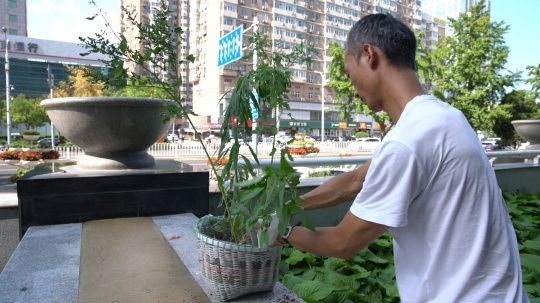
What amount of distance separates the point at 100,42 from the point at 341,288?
6.60 feet

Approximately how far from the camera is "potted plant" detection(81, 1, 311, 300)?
145 cm

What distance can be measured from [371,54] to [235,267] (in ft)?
3.34

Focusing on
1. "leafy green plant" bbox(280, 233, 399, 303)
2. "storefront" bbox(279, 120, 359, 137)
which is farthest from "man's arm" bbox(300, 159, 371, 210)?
"storefront" bbox(279, 120, 359, 137)

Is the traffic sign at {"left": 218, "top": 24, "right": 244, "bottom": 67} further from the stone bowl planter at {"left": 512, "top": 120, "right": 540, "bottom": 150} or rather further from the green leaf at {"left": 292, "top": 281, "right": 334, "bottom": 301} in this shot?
the green leaf at {"left": 292, "top": 281, "right": 334, "bottom": 301}

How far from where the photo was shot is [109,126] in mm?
3426

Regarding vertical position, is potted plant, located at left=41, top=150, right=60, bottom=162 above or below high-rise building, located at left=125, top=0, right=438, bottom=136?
below

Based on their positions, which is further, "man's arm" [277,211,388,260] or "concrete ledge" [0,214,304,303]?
"concrete ledge" [0,214,304,303]

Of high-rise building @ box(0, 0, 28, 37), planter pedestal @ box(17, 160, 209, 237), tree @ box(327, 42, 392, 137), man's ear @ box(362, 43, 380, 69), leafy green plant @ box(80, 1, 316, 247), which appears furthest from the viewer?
high-rise building @ box(0, 0, 28, 37)

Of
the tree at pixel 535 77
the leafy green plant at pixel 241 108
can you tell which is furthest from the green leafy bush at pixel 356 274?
the tree at pixel 535 77

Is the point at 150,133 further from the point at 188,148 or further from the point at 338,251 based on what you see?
the point at 188,148

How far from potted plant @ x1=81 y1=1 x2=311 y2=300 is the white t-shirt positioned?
33 centimetres

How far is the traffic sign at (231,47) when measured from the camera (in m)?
9.33

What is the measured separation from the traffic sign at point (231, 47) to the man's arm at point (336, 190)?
772 cm

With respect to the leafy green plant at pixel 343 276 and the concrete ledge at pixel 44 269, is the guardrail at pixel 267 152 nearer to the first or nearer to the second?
the leafy green plant at pixel 343 276
